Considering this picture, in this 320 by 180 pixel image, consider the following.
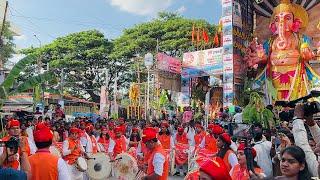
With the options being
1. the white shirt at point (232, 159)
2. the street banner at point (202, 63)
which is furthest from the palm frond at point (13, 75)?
the street banner at point (202, 63)

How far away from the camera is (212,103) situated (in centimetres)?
3234

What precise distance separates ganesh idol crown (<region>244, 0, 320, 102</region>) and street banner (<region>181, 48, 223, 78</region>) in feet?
7.15

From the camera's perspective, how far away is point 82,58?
134 feet

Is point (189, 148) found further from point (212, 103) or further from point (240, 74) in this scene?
point (212, 103)

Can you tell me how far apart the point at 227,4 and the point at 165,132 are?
14.6 metres

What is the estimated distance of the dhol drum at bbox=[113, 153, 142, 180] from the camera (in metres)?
8.68

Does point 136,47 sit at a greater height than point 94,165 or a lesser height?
greater

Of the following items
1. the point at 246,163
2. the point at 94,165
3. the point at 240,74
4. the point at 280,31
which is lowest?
the point at 94,165

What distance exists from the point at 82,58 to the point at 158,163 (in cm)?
3583

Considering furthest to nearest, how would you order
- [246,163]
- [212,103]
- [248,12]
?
1. [212,103]
2. [248,12]
3. [246,163]

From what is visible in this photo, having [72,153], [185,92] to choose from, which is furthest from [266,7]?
[72,153]

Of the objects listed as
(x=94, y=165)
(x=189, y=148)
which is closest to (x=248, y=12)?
(x=189, y=148)

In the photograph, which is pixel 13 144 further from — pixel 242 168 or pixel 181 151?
pixel 181 151

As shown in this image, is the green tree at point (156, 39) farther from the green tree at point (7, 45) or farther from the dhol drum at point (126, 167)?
the dhol drum at point (126, 167)
